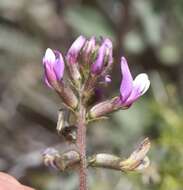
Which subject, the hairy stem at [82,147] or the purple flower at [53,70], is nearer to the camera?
the hairy stem at [82,147]

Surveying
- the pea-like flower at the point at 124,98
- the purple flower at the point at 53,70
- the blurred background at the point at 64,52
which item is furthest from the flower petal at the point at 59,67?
the blurred background at the point at 64,52

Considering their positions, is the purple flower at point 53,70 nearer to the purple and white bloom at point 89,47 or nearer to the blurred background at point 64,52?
the purple and white bloom at point 89,47

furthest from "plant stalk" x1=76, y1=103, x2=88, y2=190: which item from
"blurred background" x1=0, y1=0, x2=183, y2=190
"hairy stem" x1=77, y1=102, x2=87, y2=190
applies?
"blurred background" x1=0, y1=0, x2=183, y2=190

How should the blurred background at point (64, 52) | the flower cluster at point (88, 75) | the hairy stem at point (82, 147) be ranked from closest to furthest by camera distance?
the hairy stem at point (82, 147)
the flower cluster at point (88, 75)
the blurred background at point (64, 52)

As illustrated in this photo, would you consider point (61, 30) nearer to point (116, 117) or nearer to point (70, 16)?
point (70, 16)

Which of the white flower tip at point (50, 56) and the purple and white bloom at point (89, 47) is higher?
the purple and white bloom at point (89, 47)

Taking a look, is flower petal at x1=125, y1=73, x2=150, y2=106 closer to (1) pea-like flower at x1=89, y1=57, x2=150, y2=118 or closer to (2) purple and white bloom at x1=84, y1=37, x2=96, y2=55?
(1) pea-like flower at x1=89, y1=57, x2=150, y2=118
